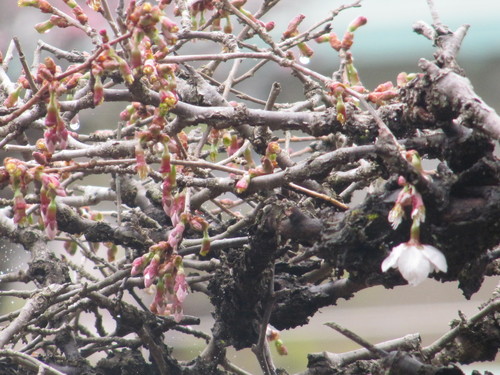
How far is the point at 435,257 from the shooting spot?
0.71 meters

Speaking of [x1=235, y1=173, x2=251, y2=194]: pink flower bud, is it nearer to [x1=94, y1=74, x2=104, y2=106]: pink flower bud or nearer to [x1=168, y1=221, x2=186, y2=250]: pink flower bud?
[x1=168, y1=221, x2=186, y2=250]: pink flower bud

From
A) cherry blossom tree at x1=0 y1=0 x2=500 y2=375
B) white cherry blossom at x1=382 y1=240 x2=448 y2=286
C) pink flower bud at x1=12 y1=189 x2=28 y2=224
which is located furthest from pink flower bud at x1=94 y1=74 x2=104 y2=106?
white cherry blossom at x1=382 y1=240 x2=448 y2=286

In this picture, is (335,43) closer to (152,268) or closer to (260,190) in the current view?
(260,190)

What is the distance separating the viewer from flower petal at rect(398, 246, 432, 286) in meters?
0.70

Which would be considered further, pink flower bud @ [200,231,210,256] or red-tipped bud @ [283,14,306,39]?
red-tipped bud @ [283,14,306,39]

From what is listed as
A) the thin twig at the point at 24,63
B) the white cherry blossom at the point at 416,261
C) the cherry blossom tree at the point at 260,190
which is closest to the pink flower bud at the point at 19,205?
the cherry blossom tree at the point at 260,190

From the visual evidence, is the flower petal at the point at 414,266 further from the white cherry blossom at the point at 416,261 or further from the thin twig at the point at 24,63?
the thin twig at the point at 24,63

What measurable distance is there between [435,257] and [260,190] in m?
0.29

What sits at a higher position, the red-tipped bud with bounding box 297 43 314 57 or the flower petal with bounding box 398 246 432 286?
the red-tipped bud with bounding box 297 43 314 57

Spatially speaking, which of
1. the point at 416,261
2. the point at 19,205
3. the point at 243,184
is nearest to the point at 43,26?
the point at 19,205

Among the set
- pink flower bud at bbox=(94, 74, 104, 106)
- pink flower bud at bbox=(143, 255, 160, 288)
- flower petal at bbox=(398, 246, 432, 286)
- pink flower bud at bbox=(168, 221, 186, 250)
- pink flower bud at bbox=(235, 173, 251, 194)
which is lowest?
flower petal at bbox=(398, 246, 432, 286)

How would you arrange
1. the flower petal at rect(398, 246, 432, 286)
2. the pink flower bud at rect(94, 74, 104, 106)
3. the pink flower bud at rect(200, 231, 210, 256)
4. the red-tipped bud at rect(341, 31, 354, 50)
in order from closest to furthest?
the flower petal at rect(398, 246, 432, 286), the pink flower bud at rect(94, 74, 104, 106), the pink flower bud at rect(200, 231, 210, 256), the red-tipped bud at rect(341, 31, 354, 50)

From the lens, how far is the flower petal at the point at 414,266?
2.28ft

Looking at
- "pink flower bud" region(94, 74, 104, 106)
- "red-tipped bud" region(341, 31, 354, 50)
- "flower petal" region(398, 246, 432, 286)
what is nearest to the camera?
"flower petal" region(398, 246, 432, 286)
